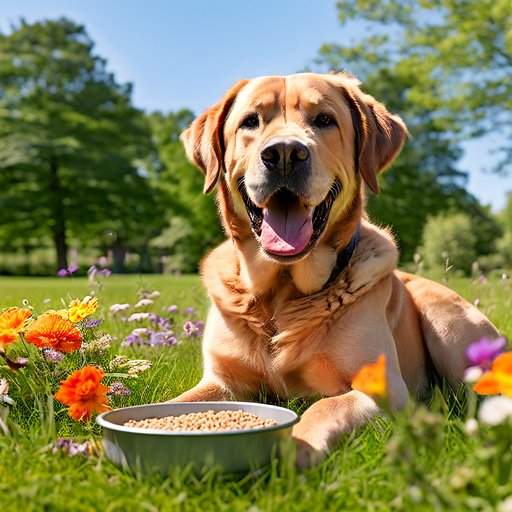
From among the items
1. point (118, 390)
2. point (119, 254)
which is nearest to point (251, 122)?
point (118, 390)

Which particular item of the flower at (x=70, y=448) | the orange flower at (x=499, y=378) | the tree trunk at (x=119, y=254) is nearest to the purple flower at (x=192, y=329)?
the flower at (x=70, y=448)

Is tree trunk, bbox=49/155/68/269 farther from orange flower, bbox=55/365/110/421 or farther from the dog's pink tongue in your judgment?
orange flower, bbox=55/365/110/421

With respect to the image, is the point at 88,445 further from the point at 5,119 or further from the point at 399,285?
the point at 5,119

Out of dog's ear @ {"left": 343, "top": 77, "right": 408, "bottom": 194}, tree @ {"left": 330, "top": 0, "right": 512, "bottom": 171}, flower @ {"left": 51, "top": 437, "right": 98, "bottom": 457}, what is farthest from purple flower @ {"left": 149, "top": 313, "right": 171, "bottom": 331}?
tree @ {"left": 330, "top": 0, "right": 512, "bottom": 171}

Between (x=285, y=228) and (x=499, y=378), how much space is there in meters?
1.66

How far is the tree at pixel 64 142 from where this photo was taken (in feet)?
108

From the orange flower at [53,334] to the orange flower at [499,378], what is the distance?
1.85 m

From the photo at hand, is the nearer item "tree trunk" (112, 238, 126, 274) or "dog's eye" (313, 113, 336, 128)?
"dog's eye" (313, 113, 336, 128)

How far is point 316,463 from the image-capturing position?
2373mm

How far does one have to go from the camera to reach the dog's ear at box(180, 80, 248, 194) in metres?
3.66

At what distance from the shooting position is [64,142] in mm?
32844

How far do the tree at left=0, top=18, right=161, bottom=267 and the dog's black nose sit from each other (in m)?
30.6

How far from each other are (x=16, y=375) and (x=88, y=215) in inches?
1225

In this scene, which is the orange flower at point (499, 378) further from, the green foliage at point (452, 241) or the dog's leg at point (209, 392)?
the green foliage at point (452, 241)
